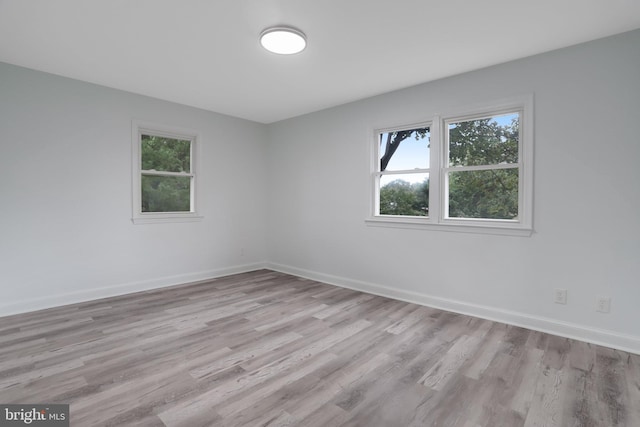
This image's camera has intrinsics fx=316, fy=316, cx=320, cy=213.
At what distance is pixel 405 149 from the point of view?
404cm

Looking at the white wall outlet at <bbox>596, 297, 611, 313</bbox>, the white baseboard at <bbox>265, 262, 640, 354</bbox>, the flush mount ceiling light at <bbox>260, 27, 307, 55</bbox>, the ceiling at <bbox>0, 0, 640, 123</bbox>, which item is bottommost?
the white baseboard at <bbox>265, 262, 640, 354</bbox>

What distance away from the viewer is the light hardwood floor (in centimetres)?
181

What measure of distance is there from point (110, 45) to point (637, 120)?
450cm

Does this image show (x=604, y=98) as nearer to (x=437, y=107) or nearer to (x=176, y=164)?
(x=437, y=107)

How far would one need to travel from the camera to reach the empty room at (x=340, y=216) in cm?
208

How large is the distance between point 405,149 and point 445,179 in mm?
698

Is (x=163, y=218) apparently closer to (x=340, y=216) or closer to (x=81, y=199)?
(x=81, y=199)

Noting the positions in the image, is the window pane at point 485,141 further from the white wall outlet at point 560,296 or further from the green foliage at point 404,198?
the white wall outlet at point 560,296

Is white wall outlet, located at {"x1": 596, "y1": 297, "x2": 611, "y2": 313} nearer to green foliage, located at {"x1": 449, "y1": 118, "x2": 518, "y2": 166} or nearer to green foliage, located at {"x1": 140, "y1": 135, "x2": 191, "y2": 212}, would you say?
green foliage, located at {"x1": 449, "y1": 118, "x2": 518, "y2": 166}

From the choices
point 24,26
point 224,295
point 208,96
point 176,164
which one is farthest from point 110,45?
point 224,295

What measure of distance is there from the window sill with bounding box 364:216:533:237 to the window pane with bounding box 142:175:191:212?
8.89ft

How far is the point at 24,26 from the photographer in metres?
2.56

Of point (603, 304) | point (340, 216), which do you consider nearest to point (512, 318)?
point (603, 304)

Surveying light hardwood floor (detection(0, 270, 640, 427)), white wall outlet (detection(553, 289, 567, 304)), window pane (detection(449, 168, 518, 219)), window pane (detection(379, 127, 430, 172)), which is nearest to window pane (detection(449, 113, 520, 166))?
window pane (detection(449, 168, 518, 219))
